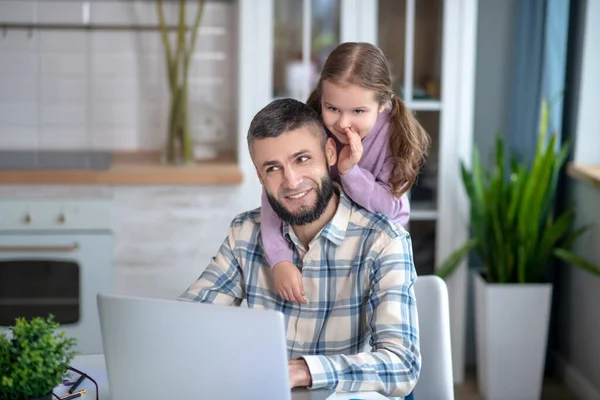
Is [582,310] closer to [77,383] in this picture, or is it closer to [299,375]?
[299,375]

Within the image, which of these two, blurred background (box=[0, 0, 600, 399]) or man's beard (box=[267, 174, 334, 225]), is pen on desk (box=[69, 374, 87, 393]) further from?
blurred background (box=[0, 0, 600, 399])

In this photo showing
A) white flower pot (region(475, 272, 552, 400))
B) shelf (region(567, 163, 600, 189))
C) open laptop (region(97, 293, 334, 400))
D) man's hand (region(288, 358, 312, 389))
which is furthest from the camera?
white flower pot (region(475, 272, 552, 400))

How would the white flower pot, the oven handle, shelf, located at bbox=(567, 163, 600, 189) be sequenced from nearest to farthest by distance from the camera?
shelf, located at bbox=(567, 163, 600, 189) → the oven handle → the white flower pot

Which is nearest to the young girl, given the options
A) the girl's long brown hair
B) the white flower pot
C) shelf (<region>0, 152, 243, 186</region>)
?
the girl's long brown hair

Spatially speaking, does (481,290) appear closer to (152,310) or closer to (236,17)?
(236,17)

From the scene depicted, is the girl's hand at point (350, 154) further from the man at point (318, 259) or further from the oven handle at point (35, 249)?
the oven handle at point (35, 249)

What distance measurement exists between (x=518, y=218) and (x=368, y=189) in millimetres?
1757

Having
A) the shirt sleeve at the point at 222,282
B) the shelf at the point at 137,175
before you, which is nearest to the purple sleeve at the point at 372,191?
the shirt sleeve at the point at 222,282

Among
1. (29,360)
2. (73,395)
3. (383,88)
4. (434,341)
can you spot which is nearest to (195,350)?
(29,360)

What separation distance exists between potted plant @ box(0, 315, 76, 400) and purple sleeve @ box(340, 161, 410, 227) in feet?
2.51

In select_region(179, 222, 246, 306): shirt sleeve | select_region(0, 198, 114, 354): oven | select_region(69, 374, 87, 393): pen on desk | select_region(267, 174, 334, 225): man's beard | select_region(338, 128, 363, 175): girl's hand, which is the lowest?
select_region(0, 198, 114, 354): oven

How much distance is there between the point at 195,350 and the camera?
1332 mm

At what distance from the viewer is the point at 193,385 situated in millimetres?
1354

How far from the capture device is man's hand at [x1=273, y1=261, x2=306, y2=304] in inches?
73.8
